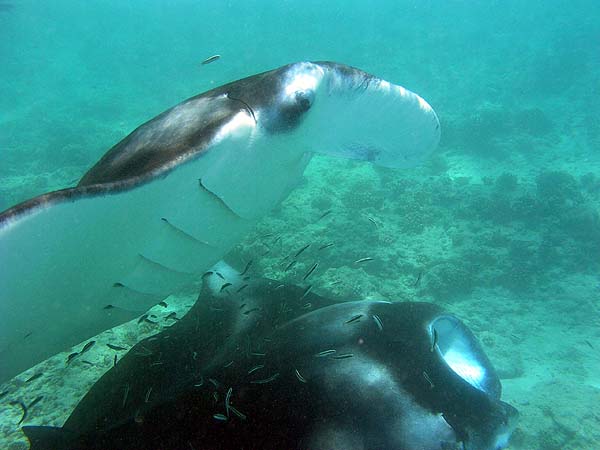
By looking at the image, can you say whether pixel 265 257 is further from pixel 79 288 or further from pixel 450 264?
pixel 79 288

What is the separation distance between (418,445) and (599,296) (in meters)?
10.2

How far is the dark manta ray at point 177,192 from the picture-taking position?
56.9 inches

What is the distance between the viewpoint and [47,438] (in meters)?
2.13

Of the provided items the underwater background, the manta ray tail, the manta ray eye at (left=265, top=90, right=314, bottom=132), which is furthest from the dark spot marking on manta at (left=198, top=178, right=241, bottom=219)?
the underwater background

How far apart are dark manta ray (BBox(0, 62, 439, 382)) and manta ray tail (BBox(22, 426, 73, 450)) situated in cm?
39

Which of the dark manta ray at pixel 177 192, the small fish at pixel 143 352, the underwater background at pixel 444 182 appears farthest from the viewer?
the underwater background at pixel 444 182

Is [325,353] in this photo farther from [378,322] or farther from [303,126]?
[303,126]

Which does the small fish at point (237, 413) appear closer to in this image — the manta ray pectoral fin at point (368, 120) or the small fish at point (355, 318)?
the small fish at point (355, 318)

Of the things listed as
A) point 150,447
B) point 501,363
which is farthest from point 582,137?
point 150,447

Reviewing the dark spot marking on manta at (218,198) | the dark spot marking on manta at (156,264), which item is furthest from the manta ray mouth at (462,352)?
the dark spot marking on manta at (156,264)

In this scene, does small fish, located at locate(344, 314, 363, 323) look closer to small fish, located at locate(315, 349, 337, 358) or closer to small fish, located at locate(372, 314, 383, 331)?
small fish, located at locate(372, 314, 383, 331)

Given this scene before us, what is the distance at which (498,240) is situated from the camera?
33.6ft

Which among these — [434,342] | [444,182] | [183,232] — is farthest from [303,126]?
[444,182]

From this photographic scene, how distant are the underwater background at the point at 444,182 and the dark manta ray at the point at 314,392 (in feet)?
8.82
